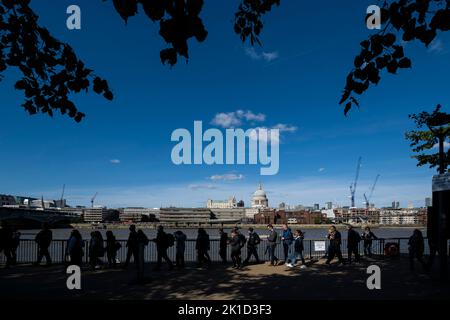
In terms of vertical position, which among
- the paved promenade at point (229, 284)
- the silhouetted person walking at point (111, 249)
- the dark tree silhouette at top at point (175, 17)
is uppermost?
the dark tree silhouette at top at point (175, 17)

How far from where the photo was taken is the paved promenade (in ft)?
34.6

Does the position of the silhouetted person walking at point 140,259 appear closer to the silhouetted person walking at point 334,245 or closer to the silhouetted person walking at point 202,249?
the silhouetted person walking at point 202,249

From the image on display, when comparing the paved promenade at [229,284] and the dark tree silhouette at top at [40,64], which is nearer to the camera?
the dark tree silhouette at top at [40,64]

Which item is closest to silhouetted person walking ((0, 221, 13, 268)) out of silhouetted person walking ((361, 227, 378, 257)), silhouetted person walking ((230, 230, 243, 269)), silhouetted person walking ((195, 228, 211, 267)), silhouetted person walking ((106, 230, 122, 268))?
silhouetted person walking ((106, 230, 122, 268))

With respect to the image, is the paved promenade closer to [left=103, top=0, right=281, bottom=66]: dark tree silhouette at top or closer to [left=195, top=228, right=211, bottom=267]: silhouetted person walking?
[left=195, top=228, right=211, bottom=267]: silhouetted person walking

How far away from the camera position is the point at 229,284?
40.7ft

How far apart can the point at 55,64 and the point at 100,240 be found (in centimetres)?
1204

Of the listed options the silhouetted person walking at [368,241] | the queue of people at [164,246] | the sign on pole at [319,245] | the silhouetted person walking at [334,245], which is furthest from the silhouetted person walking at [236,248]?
the silhouetted person walking at [368,241]

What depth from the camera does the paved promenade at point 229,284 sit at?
34.6 ft

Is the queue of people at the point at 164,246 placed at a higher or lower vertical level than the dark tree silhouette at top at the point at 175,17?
lower

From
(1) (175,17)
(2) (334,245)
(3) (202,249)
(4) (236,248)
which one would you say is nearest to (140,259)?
(3) (202,249)

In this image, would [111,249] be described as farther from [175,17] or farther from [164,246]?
[175,17]
